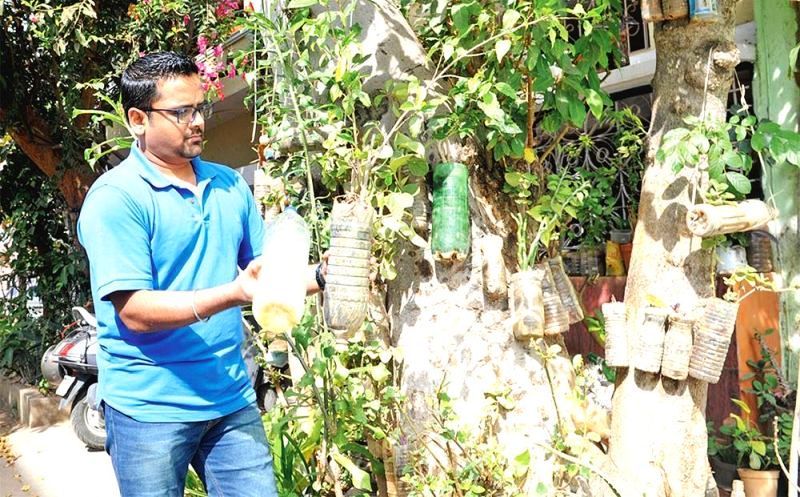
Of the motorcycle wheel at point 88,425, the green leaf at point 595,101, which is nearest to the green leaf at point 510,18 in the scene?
the green leaf at point 595,101

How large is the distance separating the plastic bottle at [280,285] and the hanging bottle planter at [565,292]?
1.62m

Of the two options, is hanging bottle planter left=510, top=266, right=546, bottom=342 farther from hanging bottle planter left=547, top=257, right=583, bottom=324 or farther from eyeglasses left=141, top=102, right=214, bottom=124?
eyeglasses left=141, top=102, right=214, bottom=124

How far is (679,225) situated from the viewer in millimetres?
3031

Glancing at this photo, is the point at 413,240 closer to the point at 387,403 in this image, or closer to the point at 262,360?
the point at 387,403

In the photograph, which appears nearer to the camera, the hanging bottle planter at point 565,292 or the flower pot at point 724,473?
the hanging bottle planter at point 565,292

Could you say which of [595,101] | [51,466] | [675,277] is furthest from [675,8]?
[51,466]

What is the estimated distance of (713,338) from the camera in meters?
2.87

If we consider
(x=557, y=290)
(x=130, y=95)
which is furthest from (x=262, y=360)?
(x=130, y=95)

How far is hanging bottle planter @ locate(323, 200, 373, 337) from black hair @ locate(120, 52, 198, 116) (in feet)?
2.23

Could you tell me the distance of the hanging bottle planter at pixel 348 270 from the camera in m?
2.36

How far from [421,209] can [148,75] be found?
1.36 metres

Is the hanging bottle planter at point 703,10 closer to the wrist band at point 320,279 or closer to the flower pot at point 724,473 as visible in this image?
the wrist band at point 320,279

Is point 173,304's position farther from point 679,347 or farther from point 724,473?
point 724,473

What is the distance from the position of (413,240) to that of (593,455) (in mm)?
1123
